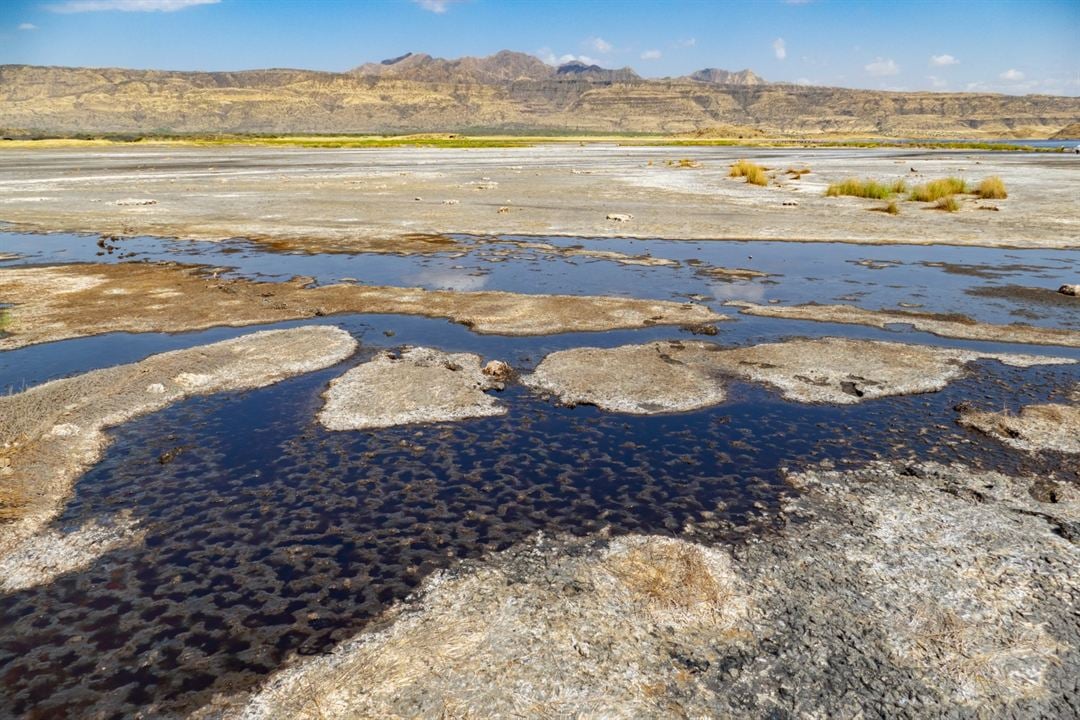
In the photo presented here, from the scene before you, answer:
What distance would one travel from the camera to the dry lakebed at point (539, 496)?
5371mm

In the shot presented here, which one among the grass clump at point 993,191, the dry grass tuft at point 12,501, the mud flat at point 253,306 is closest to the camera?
the dry grass tuft at point 12,501

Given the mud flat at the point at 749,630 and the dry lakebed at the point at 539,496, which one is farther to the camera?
the dry lakebed at the point at 539,496

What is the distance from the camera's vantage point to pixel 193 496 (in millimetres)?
8148

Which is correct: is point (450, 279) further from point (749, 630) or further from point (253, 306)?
point (749, 630)

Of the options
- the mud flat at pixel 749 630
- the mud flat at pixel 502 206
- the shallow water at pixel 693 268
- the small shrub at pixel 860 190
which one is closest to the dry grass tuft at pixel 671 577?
the mud flat at pixel 749 630

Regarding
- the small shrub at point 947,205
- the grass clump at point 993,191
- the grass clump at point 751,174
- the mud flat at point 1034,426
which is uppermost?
the grass clump at point 751,174

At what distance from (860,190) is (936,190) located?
145 inches

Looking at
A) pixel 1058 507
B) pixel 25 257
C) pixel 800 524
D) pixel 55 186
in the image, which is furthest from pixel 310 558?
pixel 55 186

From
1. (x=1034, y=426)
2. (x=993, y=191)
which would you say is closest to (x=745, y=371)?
(x=1034, y=426)

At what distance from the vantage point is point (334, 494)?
8172 mm

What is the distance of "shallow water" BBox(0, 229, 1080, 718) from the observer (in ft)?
18.9

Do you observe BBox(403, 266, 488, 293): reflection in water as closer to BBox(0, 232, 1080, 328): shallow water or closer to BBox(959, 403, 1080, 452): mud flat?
BBox(0, 232, 1080, 328): shallow water

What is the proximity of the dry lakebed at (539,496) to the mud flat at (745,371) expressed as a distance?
3.3 inches

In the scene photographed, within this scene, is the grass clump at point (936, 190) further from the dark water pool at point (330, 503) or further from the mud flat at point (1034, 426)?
the mud flat at point (1034, 426)
